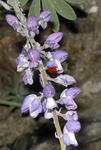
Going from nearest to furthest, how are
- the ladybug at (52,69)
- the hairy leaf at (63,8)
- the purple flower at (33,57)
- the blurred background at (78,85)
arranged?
1. the purple flower at (33,57)
2. the ladybug at (52,69)
3. the hairy leaf at (63,8)
4. the blurred background at (78,85)

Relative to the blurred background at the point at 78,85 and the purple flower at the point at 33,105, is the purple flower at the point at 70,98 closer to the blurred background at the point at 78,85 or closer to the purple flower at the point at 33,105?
the purple flower at the point at 33,105

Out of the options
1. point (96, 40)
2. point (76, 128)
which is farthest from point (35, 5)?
point (96, 40)

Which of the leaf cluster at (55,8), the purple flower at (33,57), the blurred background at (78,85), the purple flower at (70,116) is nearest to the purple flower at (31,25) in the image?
the purple flower at (33,57)

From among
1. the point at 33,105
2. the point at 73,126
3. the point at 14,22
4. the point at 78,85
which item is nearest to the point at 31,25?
the point at 14,22

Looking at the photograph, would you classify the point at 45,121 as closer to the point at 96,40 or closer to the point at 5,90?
the point at 5,90

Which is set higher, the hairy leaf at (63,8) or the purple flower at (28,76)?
the purple flower at (28,76)

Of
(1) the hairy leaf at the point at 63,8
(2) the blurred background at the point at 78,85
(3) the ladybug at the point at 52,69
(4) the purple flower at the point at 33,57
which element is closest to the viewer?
(4) the purple flower at the point at 33,57
